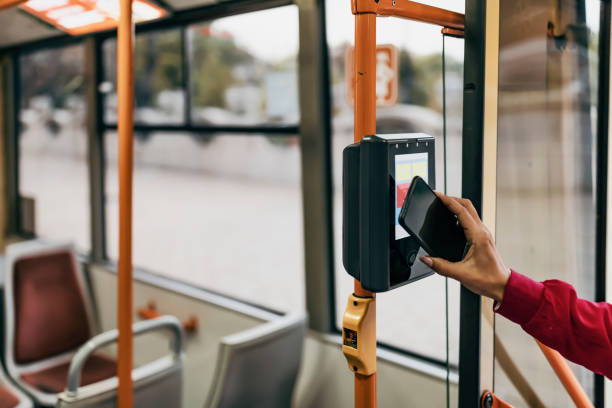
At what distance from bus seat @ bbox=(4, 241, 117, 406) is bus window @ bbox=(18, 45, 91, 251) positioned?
233mm

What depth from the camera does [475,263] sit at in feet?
3.16

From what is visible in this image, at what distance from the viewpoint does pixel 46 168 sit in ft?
18.8

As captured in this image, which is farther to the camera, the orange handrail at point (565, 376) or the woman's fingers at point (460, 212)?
the orange handrail at point (565, 376)

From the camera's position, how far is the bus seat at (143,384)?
1.72 meters

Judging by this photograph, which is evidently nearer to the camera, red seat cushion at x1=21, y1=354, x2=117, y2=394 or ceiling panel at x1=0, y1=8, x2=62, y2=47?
ceiling panel at x1=0, y1=8, x2=62, y2=47

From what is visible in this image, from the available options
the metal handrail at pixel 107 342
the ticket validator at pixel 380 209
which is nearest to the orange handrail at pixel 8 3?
the metal handrail at pixel 107 342

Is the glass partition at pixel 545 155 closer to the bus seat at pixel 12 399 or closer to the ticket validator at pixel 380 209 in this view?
the ticket validator at pixel 380 209

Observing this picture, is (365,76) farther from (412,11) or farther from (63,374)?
(63,374)

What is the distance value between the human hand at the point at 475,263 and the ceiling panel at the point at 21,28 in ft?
6.92

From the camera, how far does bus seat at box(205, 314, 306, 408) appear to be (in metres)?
2.19

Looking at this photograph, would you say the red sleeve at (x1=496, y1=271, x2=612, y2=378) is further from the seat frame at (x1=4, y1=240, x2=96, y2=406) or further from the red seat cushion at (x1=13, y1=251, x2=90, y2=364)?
the red seat cushion at (x1=13, y1=251, x2=90, y2=364)

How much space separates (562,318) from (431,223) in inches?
11.4

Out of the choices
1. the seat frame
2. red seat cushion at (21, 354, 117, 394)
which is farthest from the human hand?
the seat frame

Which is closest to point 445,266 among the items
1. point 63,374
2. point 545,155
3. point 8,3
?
point 545,155
